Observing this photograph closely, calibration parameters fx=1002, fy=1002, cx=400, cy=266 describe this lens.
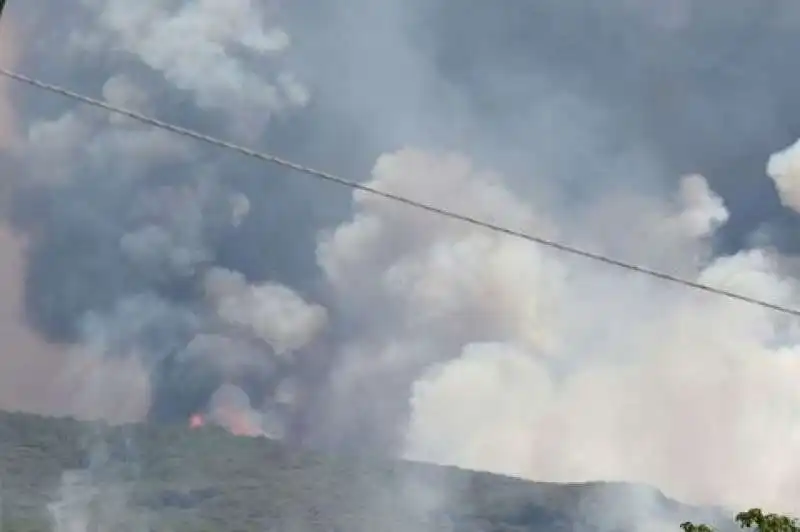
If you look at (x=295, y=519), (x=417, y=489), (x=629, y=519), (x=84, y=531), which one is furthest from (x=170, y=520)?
(x=629, y=519)

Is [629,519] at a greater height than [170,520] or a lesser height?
greater

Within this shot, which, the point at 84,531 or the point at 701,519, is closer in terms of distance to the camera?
the point at 84,531

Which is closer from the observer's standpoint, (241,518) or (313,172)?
(313,172)

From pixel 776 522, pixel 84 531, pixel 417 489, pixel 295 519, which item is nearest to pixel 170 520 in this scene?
pixel 84 531

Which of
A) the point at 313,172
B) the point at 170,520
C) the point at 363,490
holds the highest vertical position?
the point at 363,490

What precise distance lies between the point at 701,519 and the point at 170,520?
9758 centimetres

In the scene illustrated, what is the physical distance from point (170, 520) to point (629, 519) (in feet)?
291

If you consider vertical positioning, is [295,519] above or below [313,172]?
above

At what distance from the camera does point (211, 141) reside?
28.8ft

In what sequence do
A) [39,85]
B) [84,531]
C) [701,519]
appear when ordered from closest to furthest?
1. [39,85]
2. [84,531]
3. [701,519]

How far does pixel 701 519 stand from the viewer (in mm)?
187625

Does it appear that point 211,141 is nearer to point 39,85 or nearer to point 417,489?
point 39,85

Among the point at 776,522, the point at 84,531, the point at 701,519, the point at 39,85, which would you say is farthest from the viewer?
the point at 701,519

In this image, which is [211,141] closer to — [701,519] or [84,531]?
[84,531]
